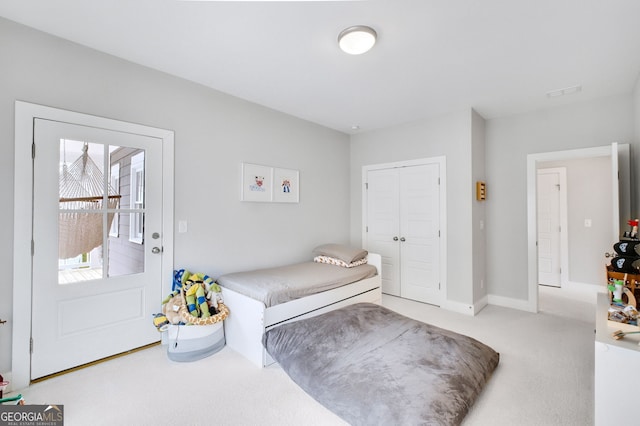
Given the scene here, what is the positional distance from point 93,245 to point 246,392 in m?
1.71

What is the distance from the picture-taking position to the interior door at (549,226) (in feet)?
15.3

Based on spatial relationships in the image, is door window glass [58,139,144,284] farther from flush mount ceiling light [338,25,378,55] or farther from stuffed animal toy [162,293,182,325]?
flush mount ceiling light [338,25,378,55]

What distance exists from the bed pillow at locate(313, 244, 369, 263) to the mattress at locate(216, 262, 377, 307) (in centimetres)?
13

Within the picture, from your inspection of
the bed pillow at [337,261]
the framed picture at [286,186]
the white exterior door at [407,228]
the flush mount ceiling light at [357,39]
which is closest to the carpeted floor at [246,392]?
the white exterior door at [407,228]

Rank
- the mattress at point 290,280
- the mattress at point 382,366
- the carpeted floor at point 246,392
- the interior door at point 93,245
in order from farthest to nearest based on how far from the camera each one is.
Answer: the mattress at point 290,280, the interior door at point 93,245, the carpeted floor at point 246,392, the mattress at point 382,366

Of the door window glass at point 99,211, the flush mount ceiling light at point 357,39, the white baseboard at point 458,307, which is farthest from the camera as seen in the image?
the white baseboard at point 458,307

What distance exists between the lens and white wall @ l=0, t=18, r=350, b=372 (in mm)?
2004

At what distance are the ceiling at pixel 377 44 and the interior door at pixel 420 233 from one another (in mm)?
1135

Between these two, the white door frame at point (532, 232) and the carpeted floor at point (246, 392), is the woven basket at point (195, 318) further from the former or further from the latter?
the white door frame at point (532, 232)

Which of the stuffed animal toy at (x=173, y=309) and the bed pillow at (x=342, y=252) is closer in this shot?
the stuffed animal toy at (x=173, y=309)

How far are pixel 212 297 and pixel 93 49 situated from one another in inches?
90.1

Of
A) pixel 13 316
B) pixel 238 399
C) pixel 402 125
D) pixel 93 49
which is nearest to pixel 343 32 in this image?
pixel 93 49

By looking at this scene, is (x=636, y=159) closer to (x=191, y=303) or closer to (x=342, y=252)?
(x=342, y=252)

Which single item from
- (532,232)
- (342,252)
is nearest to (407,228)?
(342,252)
